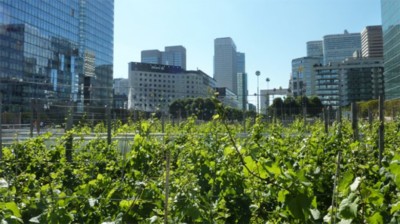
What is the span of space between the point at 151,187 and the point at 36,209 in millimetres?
779

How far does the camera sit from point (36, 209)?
2.74 metres

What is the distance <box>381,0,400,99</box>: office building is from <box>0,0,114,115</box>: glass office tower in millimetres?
53722

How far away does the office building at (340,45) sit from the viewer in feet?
556

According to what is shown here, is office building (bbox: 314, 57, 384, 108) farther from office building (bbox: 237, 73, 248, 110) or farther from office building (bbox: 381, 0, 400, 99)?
office building (bbox: 237, 73, 248, 110)

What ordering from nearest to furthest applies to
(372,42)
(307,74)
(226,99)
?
1. (226,99)
2. (307,74)
3. (372,42)

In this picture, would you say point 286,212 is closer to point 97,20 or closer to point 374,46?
point 97,20

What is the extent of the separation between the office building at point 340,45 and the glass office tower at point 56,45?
3746 inches

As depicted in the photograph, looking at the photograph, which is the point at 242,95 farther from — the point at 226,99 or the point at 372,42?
the point at 372,42

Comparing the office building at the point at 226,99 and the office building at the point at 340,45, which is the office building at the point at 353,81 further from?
the office building at the point at 226,99

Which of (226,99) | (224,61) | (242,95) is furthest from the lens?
(224,61)

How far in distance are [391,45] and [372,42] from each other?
242 feet

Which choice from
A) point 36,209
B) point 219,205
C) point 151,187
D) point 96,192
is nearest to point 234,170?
point 219,205

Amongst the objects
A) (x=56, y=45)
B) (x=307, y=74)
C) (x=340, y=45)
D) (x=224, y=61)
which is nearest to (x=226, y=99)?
(x=56, y=45)

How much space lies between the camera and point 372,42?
148750mm
